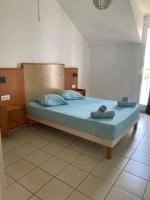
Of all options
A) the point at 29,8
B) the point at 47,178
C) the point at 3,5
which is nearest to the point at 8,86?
the point at 3,5

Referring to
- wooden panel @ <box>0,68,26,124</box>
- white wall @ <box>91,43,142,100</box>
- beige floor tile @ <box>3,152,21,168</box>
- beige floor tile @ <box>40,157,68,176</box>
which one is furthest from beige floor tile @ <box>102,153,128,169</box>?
white wall @ <box>91,43,142,100</box>

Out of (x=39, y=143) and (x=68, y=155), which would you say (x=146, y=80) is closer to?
(x=68, y=155)

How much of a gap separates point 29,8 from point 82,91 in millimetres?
2346

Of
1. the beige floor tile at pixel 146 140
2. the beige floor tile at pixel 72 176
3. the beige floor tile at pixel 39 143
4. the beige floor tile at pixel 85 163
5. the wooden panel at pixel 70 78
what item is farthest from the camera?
the wooden panel at pixel 70 78

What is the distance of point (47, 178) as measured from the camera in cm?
185

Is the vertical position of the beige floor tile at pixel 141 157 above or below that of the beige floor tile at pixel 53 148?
below

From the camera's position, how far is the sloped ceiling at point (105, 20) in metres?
3.28

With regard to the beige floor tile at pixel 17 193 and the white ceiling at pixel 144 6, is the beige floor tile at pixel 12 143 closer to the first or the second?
the beige floor tile at pixel 17 193

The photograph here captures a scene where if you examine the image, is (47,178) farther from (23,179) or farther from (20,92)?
(20,92)

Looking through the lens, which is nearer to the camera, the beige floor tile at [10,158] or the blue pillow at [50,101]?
the beige floor tile at [10,158]

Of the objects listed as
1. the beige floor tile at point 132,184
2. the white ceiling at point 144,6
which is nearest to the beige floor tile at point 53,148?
the beige floor tile at point 132,184

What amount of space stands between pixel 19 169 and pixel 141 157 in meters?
1.72

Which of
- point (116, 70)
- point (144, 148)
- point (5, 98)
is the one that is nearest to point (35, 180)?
point (5, 98)

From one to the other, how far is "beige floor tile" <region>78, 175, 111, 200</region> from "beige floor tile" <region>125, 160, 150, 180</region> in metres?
0.43
